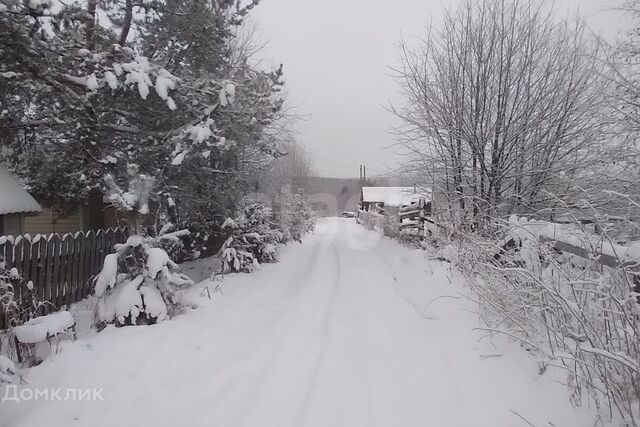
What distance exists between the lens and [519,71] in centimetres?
896

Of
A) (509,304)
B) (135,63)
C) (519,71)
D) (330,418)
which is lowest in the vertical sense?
(330,418)

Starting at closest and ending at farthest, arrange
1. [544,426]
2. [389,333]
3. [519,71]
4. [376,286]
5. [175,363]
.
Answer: [544,426]
[175,363]
[389,333]
[376,286]
[519,71]

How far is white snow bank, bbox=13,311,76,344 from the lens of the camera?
3.47 metres

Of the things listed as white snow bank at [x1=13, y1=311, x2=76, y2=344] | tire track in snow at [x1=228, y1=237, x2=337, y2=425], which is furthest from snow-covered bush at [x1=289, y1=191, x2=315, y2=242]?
white snow bank at [x1=13, y1=311, x2=76, y2=344]

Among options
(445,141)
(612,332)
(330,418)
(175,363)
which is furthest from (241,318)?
(445,141)

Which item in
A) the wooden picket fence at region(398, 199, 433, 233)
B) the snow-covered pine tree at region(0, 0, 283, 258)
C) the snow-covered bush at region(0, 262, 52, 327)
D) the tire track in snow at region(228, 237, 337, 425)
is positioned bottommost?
the tire track in snow at region(228, 237, 337, 425)

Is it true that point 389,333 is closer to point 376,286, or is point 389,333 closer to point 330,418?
point 330,418

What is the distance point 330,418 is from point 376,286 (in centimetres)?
498

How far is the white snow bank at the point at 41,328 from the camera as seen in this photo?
3.47 metres

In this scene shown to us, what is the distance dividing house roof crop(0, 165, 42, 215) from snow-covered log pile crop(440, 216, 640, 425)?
10002 millimetres

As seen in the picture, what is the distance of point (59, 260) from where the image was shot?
232 inches

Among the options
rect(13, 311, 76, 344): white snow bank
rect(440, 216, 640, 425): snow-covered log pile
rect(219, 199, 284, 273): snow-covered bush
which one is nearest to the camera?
rect(440, 216, 640, 425): snow-covered log pile

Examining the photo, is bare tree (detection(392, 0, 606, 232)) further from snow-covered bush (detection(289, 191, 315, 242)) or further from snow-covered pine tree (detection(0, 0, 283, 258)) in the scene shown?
snow-covered bush (detection(289, 191, 315, 242))

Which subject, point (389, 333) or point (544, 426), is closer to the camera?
point (544, 426)
